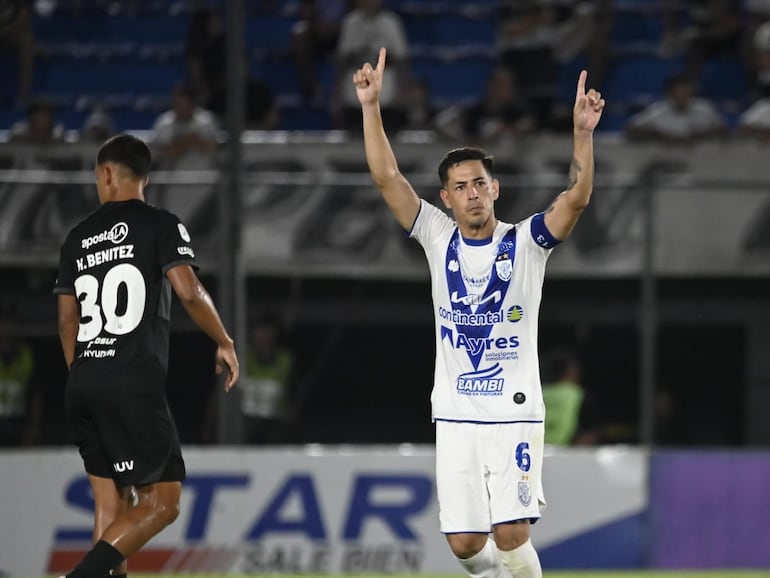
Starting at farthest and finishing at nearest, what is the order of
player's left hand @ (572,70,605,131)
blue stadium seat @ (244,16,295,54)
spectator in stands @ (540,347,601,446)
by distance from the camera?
blue stadium seat @ (244,16,295,54), spectator in stands @ (540,347,601,446), player's left hand @ (572,70,605,131)

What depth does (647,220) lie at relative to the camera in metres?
10.5

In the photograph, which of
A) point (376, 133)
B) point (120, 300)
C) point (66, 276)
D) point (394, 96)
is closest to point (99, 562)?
point (120, 300)

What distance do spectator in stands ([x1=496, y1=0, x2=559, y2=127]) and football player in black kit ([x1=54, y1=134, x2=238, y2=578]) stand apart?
23.0ft

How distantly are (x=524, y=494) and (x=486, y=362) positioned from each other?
533 mm

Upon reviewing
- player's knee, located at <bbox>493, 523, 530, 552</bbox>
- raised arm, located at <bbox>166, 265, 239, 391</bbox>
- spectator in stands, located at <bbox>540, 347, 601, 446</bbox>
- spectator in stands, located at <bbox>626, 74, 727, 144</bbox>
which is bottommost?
player's knee, located at <bbox>493, 523, 530, 552</bbox>

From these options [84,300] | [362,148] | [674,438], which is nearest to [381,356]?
[362,148]

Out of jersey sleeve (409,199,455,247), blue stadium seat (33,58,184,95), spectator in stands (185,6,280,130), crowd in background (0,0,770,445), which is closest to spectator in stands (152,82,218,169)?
crowd in background (0,0,770,445)

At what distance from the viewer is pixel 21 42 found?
14398mm

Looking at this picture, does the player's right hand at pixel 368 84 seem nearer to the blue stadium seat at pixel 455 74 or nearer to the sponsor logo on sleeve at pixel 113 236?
the sponsor logo on sleeve at pixel 113 236

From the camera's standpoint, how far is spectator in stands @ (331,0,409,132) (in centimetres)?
1322

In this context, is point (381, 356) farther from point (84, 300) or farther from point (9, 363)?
point (84, 300)

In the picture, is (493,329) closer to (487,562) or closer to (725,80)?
(487,562)

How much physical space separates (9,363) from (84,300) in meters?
3.84

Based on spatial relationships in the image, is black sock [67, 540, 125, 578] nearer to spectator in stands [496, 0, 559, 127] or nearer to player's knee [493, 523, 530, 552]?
player's knee [493, 523, 530, 552]
